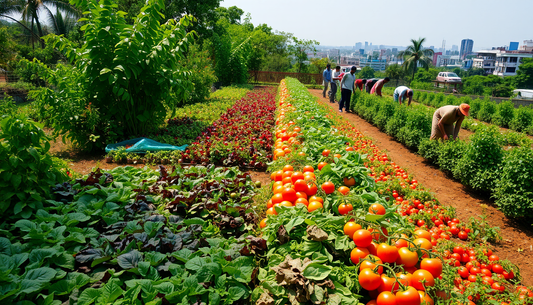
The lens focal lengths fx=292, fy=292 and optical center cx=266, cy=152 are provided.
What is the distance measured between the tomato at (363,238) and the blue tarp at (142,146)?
16.6 feet

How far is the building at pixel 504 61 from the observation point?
107 meters

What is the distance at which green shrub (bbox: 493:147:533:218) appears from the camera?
14.5ft

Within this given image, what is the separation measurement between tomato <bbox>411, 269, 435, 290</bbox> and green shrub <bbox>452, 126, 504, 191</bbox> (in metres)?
4.51

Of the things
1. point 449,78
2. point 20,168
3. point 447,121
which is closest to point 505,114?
point 447,121

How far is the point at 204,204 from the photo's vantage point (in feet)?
10.5

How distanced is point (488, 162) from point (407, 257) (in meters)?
4.81

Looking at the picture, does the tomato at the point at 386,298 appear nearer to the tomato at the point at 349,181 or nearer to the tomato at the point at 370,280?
the tomato at the point at 370,280

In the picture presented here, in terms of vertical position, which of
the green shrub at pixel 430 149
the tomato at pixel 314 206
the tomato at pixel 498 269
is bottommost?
the tomato at pixel 498 269

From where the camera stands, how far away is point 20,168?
9.21 feet

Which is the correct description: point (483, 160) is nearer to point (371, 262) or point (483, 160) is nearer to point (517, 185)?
point (517, 185)

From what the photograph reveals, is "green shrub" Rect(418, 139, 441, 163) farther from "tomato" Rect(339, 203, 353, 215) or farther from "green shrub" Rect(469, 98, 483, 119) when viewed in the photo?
"green shrub" Rect(469, 98, 483, 119)

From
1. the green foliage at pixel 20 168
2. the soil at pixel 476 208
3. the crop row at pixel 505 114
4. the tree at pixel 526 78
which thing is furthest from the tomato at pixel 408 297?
the tree at pixel 526 78

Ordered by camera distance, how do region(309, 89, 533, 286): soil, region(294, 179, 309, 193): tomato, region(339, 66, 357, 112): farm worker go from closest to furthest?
region(294, 179, 309, 193): tomato, region(309, 89, 533, 286): soil, region(339, 66, 357, 112): farm worker

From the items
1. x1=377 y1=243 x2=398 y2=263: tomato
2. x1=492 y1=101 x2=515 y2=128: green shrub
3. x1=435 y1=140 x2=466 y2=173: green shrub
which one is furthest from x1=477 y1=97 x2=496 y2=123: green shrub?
x1=377 y1=243 x2=398 y2=263: tomato
